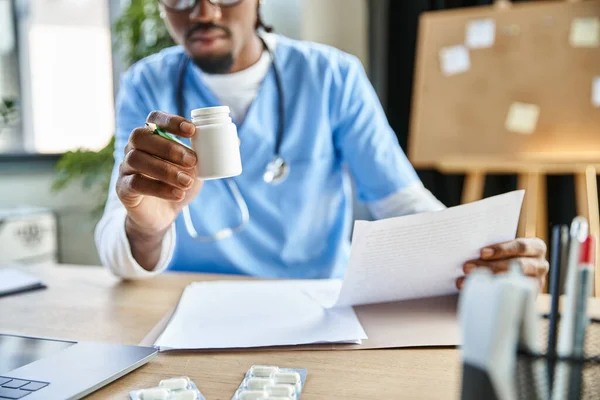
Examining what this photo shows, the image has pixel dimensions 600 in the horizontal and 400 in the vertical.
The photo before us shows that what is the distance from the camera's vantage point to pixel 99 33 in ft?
9.12

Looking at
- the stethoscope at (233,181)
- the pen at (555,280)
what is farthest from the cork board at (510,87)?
the pen at (555,280)

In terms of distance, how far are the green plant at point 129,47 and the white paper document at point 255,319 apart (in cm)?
153

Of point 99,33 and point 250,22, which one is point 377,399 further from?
point 99,33

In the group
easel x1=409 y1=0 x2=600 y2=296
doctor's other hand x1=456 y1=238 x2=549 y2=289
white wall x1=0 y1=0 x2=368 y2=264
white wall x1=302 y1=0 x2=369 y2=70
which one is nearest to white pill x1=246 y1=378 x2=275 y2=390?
doctor's other hand x1=456 y1=238 x2=549 y2=289

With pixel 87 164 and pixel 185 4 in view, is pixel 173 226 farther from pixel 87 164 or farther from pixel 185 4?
pixel 87 164

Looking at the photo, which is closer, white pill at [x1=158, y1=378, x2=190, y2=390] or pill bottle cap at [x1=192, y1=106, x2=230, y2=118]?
white pill at [x1=158, y1=378, x2=190, y2=390]

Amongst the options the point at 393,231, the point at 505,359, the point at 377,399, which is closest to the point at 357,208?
the point at 393,231

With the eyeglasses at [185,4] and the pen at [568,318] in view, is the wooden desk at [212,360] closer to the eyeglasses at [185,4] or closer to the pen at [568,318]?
the pen at [568,318]

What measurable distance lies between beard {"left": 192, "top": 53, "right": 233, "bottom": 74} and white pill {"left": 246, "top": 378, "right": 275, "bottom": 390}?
2.78 feet

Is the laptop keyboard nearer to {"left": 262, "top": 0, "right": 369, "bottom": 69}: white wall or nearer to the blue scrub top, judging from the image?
the blue scrub top

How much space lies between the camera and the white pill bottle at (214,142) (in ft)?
2.22

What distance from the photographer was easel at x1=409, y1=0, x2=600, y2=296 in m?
2.09

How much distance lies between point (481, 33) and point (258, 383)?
207cm

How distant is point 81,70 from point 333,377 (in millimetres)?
2566
